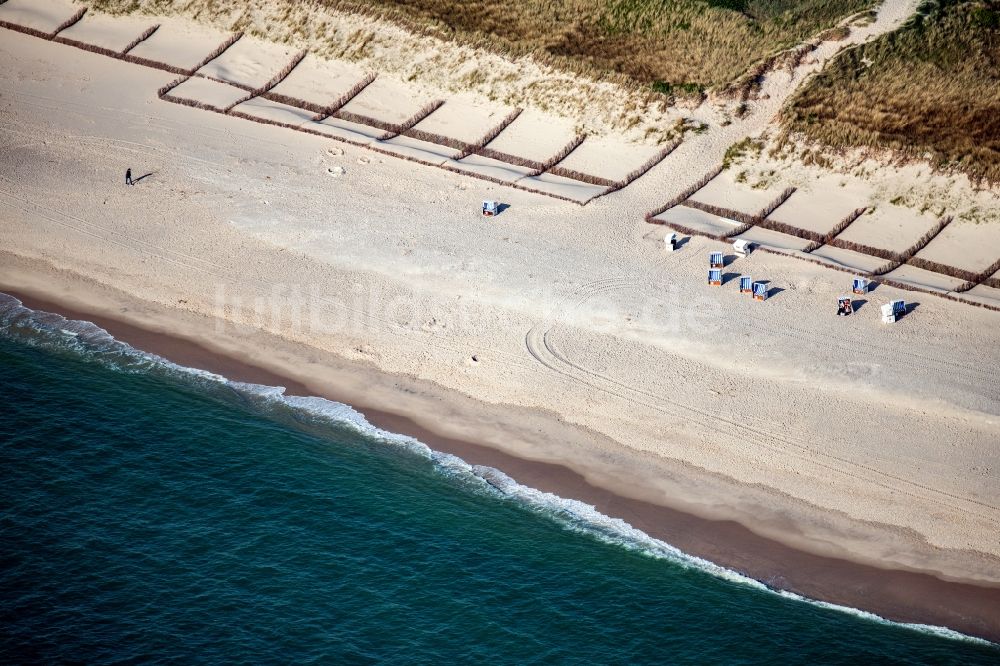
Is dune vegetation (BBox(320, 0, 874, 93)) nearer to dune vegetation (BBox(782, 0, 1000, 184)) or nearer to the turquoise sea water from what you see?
dune vegetation (BBox(782, 0, 1000, 184))

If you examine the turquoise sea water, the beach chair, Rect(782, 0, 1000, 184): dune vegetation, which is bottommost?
the turquoise sea water

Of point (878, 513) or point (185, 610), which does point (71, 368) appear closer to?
point (185, 610)

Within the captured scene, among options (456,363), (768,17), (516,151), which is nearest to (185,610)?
(456,363)

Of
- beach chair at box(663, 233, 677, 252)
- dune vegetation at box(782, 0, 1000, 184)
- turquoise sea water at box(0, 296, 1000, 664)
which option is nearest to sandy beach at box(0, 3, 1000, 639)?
beach chair at box(663, 233, 677, 252)

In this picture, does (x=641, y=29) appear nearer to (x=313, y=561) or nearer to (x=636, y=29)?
(x=636, y=29)

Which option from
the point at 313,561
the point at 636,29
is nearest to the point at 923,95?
the point at 636,29
